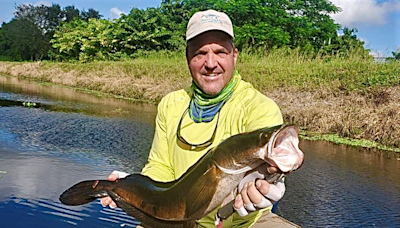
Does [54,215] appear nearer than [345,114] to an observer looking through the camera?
Yes

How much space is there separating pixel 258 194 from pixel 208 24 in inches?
42.0

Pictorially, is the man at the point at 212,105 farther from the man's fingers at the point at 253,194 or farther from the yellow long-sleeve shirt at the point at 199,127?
the man's fingers at the point at 253,194

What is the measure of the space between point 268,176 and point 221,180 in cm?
23

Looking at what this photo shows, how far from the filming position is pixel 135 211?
261 centimetres

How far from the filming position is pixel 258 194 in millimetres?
1894

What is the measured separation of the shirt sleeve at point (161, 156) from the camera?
2.87 meters

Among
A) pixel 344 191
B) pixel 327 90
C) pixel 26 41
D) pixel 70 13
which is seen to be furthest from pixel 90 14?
pixel 344 191

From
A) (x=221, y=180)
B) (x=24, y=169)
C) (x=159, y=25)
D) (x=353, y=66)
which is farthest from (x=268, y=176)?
(x=159, y=25)

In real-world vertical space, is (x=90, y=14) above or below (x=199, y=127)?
above

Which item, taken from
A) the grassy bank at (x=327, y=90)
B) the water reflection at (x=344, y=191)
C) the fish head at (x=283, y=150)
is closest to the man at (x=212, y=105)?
the fish head at (x=283, y=150)

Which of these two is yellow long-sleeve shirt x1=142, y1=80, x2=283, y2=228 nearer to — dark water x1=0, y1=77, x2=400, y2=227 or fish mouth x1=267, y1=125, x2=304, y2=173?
fish mouth x1=267, y1=125, x2=304, y2=173

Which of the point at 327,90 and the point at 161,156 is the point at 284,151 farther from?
the point at 327,90

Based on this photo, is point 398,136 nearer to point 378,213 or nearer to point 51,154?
point 378,213

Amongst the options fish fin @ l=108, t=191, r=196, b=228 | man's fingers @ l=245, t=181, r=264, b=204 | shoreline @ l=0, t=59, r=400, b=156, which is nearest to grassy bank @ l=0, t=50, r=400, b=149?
shoreline @ l=0, t=59, r=400, b=156
